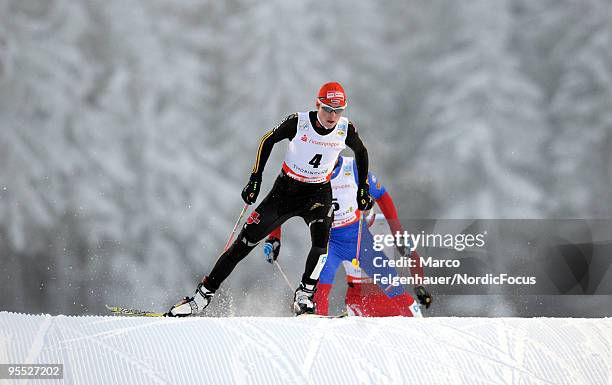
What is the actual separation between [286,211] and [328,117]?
656 millimetres

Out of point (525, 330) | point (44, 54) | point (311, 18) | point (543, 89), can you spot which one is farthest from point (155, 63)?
point (525, 330)

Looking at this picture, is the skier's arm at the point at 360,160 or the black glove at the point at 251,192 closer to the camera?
the black glove at the point at 251,192

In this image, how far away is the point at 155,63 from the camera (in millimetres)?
13977

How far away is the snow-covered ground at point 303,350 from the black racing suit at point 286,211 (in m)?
2.05

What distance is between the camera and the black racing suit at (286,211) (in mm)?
4750

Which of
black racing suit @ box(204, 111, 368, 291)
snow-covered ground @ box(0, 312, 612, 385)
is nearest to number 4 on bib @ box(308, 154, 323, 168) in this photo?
black racing suit @ box(204, 111, 368, 291)

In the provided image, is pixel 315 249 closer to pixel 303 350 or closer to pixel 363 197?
pixel 363 197

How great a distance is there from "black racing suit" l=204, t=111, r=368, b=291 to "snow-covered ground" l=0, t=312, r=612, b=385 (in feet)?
6.71

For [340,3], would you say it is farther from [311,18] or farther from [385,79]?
[385,79]

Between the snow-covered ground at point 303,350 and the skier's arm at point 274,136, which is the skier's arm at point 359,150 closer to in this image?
the skier's arm at point 274,136

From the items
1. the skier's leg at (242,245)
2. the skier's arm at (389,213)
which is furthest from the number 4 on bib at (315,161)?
the skier's arm at (389,213)

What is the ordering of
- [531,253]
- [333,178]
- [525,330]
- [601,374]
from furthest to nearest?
1. [531,253]
2. [333,178]
3. [525,330]
4. [601,374]

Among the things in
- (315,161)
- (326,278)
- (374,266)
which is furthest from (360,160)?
(326,278)

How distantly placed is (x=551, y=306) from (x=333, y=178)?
8255mm
